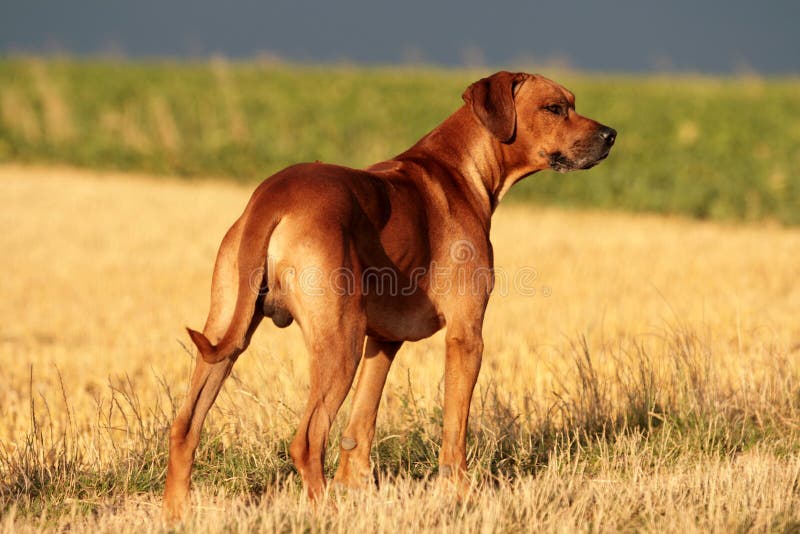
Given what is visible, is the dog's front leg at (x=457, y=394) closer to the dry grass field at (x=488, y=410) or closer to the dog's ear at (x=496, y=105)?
the dry grass field at (x=488, y=410)

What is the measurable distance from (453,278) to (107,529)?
210cm

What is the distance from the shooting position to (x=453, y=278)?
18.4 ft

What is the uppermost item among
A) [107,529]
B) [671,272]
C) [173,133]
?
[173,133]

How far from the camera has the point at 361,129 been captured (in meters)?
28.0

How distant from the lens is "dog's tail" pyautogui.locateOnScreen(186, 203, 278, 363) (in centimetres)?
473

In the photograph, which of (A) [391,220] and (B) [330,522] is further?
(A) [391,220]

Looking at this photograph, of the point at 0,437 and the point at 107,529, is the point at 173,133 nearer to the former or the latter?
the point at 0,437

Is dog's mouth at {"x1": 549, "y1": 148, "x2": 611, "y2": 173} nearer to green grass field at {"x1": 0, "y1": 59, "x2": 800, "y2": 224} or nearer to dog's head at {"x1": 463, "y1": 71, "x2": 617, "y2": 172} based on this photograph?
dog's head at {"x1": 463, "y1": 71, "x2": 617, "y2": 172}

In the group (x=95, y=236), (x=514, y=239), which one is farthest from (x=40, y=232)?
(x=514, y=239)

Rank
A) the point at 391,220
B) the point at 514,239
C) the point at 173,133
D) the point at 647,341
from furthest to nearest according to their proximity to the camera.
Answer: the point at 173,133
the point at 514,239
the point at 647,341
the point at 391,220

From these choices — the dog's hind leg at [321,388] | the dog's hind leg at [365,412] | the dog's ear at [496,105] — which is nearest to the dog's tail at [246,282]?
the dog's hind leg at [321,388]

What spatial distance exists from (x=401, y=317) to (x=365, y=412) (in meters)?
0.67

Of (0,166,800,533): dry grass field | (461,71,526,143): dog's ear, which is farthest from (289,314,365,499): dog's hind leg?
(461,71,526,143): dog's ear

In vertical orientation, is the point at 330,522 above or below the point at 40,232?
below
